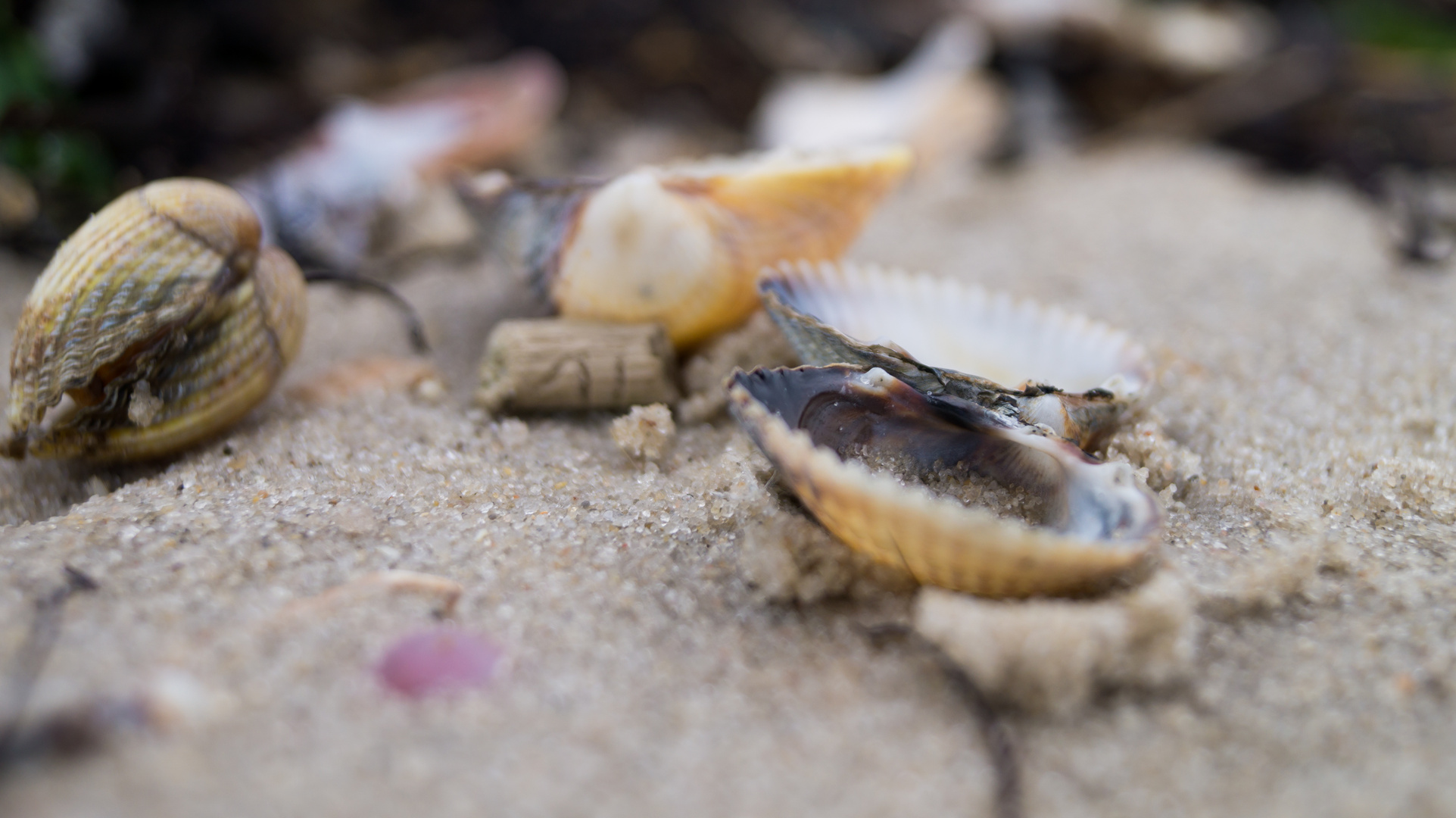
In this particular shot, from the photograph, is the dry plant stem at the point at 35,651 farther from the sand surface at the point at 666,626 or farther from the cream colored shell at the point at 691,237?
the cream colored shell at the point at 691,237

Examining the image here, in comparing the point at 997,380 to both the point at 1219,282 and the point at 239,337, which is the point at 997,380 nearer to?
the point at 1219,282

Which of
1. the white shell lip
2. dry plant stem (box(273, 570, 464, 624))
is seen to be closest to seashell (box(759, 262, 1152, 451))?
the white shell lip

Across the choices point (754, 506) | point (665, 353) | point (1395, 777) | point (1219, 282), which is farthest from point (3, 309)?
point (1219, 282)

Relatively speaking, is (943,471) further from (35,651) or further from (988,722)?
(35,651)

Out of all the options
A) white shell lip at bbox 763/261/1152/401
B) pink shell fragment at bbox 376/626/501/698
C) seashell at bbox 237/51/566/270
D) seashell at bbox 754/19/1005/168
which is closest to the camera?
pink shell fragment at bbox 376/626/501/698

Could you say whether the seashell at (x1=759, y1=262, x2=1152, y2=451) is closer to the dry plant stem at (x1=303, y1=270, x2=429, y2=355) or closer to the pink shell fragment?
→ the pink shell fragment

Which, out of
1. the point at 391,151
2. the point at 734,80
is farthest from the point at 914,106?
the point at 391,151
